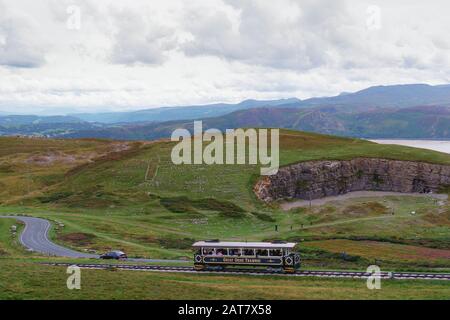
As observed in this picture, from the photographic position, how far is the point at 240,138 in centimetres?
16250

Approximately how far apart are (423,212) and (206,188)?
160 feet

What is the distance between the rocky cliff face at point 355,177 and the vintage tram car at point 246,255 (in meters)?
74.0

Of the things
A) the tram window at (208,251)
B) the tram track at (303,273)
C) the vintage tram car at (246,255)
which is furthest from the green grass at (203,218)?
the tram window at (208,251)

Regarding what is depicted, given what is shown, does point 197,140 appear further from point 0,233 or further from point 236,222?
point 0,233

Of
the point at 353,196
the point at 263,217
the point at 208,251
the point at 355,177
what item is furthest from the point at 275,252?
the point at 355,177

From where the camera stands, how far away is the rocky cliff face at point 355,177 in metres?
132

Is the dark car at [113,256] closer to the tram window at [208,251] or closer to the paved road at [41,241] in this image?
the paved road at [41,241]

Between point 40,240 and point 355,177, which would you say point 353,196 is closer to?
point 355,177

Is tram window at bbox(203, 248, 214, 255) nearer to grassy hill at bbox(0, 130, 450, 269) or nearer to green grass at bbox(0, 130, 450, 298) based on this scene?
green grass at bbox(0, 130, 450, 298)

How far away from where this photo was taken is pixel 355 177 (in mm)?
142125

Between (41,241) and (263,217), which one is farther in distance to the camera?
(263,217)

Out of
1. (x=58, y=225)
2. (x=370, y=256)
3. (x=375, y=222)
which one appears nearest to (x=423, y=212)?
(x=375, y=222)

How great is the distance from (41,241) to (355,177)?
94.2 metres
